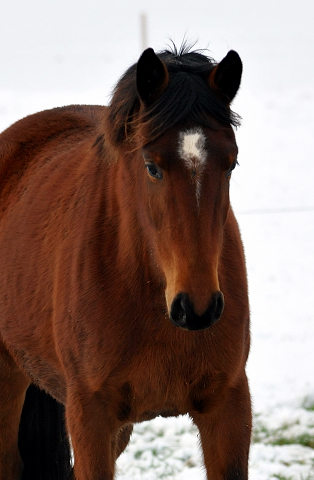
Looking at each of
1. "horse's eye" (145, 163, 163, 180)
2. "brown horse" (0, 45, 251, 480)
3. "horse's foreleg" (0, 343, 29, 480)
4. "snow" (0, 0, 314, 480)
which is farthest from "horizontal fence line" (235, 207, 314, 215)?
"horse's eye" (145, 163, 163, 180)

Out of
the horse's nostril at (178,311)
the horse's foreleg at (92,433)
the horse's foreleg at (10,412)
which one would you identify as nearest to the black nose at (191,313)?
the horse's nostril at (178,311)

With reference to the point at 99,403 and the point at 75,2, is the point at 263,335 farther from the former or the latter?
the point at 75,2

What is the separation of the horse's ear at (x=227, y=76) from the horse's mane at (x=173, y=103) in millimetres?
35

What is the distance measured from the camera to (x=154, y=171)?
2.29 metres

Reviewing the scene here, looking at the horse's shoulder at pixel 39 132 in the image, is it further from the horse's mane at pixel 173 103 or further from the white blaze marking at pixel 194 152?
the white blaze marking at pixel 194 152

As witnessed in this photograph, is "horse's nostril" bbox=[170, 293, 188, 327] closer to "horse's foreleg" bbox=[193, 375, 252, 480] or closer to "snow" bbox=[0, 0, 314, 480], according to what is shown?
"horse's foreleg" bbox=[193, 375, 252, 480]

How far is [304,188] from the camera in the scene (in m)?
12.0

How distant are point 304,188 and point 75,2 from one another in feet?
42.4

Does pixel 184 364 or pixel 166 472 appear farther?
pixel 166 472

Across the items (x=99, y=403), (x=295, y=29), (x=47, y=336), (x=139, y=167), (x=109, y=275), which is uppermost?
(x=295, y=29)

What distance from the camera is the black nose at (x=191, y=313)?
2064 mm

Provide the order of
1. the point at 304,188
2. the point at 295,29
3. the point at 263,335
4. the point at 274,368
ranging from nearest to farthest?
the point at 274,368 < the point at 263,335 < the point at 304,188 < the point at 295,29

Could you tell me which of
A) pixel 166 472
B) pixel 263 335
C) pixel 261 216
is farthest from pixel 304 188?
pixel 166 472

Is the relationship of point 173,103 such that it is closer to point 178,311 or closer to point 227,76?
point 227,76
